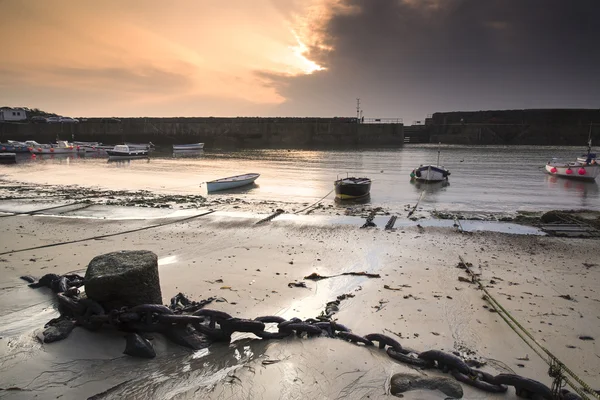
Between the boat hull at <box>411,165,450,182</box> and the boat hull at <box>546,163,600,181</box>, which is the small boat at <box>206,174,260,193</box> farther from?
the boat hull at <box>546,163,600,181</box>

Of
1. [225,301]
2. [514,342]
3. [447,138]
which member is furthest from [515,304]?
[447,138]

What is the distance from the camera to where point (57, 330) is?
3576 mm

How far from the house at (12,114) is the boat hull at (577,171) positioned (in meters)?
104

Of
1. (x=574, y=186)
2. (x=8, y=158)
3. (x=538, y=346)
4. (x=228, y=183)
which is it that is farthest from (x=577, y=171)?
(x=8, y=158)

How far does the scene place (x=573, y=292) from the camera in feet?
21.7

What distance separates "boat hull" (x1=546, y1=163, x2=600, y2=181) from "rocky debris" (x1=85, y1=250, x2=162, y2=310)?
35.7 meters

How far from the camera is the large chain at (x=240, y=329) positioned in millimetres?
3355

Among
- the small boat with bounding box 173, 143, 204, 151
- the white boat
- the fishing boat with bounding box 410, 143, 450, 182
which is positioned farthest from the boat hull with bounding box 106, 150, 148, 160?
the fishing boat with bounding box 410, 143, 450, 182

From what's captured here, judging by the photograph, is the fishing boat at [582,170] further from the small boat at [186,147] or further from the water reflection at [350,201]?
the small boat at [186,147]

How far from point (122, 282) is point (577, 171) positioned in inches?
1438

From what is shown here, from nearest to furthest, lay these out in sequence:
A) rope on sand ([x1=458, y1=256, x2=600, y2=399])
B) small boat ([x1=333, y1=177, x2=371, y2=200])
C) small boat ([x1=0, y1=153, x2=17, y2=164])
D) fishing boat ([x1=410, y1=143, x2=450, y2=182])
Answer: rope on sand ([x1=458, y1=256, x2=600, y2=399]), small boat ([x1=333, y1=177, x2=371, y2=200]), fishing boat ([x1=410, y1=143, x2=450, y2=182]), small boat ([x1=0, y1=153, x2=17, y2=164])

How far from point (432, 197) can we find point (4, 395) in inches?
806

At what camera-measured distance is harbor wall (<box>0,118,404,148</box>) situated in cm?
7650

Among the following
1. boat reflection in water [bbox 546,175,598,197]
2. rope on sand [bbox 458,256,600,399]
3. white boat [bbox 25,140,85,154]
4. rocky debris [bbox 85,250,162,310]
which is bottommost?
boat reflection in water [bbox 546,175,598,197]
